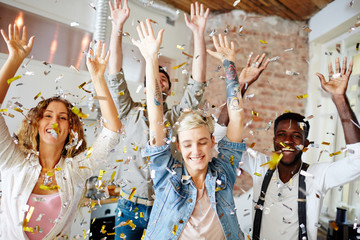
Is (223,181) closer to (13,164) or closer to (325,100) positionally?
(13,164)

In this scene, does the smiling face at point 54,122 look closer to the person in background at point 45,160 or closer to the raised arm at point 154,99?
the person in background at point 45,160

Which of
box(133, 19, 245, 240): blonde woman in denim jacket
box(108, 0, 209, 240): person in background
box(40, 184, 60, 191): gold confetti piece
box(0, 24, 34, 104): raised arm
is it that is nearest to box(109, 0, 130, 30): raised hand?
box(108, 0, 209, 240): person in background

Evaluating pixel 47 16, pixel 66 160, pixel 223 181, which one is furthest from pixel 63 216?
pixel 47 16

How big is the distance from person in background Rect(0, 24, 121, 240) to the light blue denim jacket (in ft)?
1.08

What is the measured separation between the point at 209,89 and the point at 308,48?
1.18 meters

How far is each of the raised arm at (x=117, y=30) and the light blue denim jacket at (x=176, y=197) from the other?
0.68 metres

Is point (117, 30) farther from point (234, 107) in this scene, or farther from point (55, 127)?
point (234, 107)

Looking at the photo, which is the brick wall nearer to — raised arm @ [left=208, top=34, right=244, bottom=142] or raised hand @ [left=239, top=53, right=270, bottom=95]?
raised hand @ [left=239, top=53, right=270, bottom=95]

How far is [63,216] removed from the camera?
1390mm

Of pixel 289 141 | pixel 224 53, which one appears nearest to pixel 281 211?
pixel 289 141

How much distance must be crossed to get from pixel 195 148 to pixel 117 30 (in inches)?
32.6

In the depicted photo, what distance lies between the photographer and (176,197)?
1.29m

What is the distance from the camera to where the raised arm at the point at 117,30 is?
1683 millimetres

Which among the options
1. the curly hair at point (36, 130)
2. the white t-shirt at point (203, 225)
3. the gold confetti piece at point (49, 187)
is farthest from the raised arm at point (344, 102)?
the gold confetti piece at point (49, 187)
